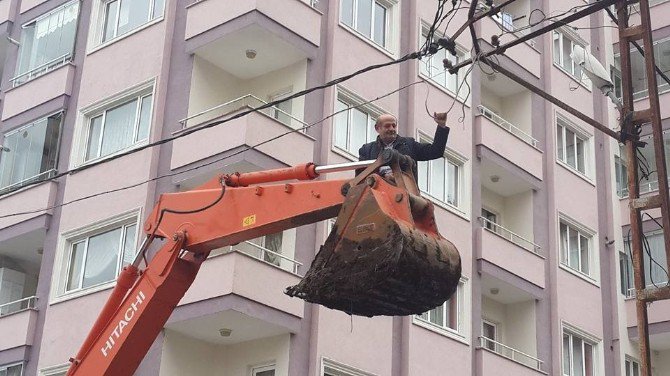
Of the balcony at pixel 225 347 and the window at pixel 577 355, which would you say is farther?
the window at pixel 577 355

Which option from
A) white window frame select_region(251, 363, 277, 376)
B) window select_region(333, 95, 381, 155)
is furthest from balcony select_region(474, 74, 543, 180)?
white window frame select_region(251, 363, 277, 376)

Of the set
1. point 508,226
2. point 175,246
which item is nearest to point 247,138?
point 175,246

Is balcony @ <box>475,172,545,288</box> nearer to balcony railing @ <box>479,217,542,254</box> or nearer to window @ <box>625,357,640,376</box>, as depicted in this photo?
balcony railing @ <box>479,217,542,254</box>

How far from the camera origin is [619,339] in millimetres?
35031

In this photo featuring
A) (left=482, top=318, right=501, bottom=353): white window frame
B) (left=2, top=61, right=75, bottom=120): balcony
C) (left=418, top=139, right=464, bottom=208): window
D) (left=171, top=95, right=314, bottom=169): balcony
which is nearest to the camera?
(left=171, top=95, right=314, bottom=169): balcony

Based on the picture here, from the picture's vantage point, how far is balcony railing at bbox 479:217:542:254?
32.6m

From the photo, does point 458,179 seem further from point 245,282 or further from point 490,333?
point 245,282

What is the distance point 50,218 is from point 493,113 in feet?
42.9

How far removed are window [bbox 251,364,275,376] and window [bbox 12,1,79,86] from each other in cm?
1063

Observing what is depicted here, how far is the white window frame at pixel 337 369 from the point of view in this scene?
25081 mm

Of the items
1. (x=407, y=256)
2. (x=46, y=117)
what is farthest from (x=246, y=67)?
(x=407, y=256)

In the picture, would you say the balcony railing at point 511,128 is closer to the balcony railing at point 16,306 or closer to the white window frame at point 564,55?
the white window frame at point 564,55

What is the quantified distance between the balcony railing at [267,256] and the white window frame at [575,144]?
12259mm

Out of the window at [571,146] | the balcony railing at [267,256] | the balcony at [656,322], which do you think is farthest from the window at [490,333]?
the balcony railing at [267,256]
